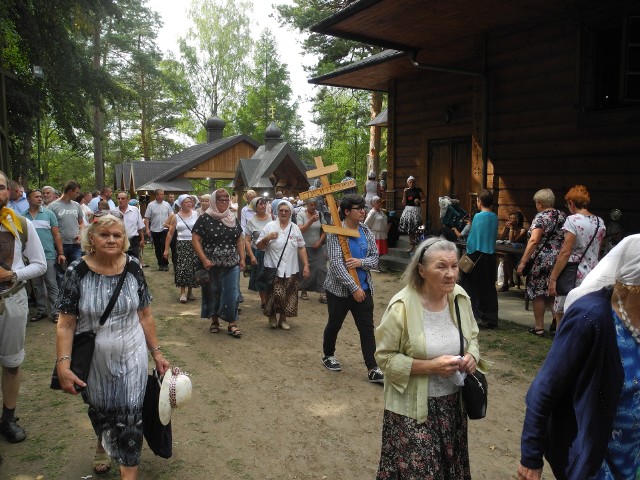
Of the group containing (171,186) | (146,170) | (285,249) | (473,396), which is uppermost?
(146,170)

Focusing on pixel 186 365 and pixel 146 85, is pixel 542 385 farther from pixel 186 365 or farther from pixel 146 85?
pixel 146 85

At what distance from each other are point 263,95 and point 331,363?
43.8 metres

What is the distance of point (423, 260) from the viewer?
9.20 ft

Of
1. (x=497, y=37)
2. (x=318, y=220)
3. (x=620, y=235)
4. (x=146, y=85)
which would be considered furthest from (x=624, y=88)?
Answer: (x=146, y=85)

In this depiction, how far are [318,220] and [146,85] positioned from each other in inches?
1696

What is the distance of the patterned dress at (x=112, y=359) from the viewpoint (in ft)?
10.3

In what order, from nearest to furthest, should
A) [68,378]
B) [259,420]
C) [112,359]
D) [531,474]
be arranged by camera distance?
[531,474] < [68,378] < [112,359] < [259,420]

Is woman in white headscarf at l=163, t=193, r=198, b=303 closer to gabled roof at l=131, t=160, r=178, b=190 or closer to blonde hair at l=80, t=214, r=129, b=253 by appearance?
blonde hair at l=80, t=214, r=129, b=253

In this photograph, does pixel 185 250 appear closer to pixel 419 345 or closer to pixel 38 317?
pixel 38 317

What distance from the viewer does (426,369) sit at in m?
2.67

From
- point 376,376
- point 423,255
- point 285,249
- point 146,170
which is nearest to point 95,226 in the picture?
point 423,255

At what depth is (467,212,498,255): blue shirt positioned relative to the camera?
730 centimetres

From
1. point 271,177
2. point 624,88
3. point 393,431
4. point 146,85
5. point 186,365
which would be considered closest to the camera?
point 393,431

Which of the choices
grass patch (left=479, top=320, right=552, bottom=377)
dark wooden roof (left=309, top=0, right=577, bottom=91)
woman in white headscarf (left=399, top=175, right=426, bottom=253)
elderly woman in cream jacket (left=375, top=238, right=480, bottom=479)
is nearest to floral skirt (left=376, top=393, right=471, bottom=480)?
elderly woman in cream jacket (left=375, top=238, right=480, bottom=479)
